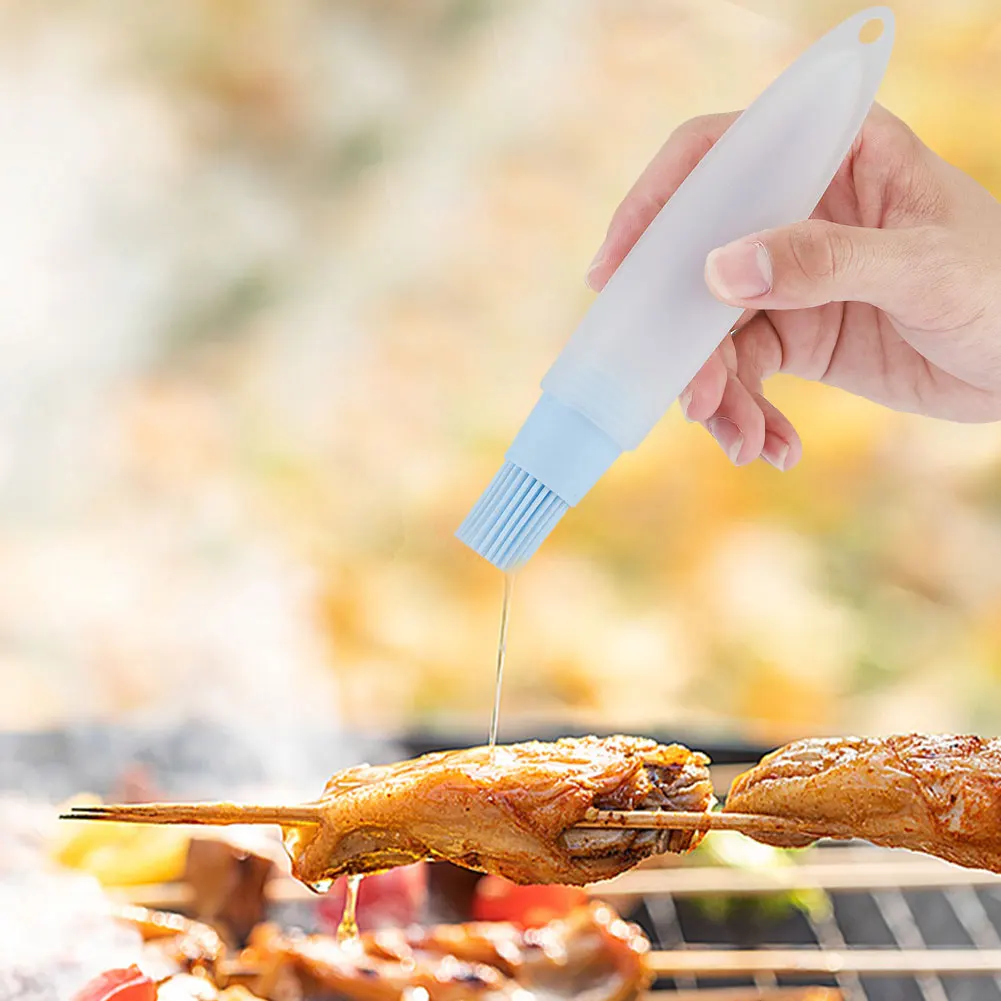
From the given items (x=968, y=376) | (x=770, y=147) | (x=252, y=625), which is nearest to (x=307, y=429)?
(x=252, y=625)

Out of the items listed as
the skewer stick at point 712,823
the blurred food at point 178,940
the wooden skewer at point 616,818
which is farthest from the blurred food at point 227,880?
the skewer stick at point 712,823

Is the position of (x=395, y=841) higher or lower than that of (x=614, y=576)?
lower

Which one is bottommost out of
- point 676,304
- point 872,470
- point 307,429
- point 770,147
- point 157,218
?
point 676,304

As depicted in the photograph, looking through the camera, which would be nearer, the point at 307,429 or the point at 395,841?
the point at 395,841

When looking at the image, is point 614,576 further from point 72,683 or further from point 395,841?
point 395,841

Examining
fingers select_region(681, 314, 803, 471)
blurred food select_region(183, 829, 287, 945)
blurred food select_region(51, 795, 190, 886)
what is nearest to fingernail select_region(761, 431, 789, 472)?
fingers select_region(681, 314, 803, 471)

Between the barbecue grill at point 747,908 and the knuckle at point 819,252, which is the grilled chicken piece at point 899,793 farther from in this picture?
the barbecue grill at point 747,908
